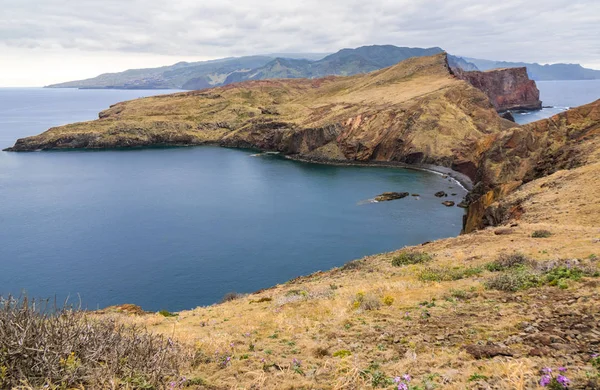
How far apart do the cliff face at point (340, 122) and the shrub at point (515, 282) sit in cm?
5817

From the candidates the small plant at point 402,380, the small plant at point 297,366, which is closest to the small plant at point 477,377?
the small plant at point 402,380

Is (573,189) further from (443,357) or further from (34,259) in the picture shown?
(34,259)

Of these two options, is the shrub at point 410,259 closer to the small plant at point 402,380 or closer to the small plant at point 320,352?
the small plant at point 320,352

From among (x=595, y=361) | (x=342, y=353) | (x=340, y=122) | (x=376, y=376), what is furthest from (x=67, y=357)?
(x=340, y=122)

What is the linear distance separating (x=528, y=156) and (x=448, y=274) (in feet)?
139

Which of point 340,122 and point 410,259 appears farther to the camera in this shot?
point 340,122

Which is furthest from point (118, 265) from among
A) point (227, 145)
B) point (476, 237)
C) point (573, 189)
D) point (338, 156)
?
point (227, 145)

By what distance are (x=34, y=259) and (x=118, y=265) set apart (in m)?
11.5

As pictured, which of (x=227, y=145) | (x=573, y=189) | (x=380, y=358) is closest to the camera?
(x=380, y=358)

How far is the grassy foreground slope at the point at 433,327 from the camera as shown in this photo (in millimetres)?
7934

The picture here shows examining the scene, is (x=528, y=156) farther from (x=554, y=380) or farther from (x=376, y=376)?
(x=376, y=376)

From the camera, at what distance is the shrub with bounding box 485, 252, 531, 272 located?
16.7 metres

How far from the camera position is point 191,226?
6069 centimetres

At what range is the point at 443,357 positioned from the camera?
343 inches
